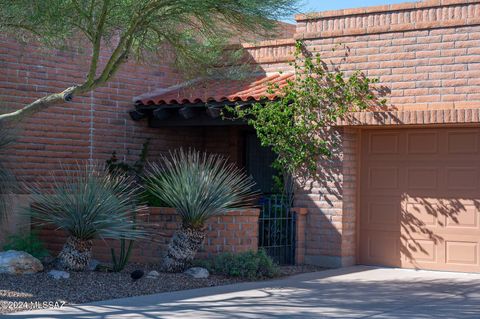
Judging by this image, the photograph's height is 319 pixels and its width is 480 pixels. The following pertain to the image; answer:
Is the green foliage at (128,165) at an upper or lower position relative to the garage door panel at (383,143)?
lower

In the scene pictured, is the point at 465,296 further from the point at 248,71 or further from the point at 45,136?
the point at 45,136

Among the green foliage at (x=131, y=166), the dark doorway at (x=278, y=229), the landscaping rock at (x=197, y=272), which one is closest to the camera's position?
the landscaping rock at (x=197, y=272)

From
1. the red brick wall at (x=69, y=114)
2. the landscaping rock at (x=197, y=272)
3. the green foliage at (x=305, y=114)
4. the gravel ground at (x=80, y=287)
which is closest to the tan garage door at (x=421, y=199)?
the green foliage at (x=305, y=114)

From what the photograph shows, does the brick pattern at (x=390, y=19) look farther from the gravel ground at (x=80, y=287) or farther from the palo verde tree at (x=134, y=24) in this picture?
the gravel ground at (x=80, y=287)

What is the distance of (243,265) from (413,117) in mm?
3608

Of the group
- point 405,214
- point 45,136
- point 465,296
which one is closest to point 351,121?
point 405,214

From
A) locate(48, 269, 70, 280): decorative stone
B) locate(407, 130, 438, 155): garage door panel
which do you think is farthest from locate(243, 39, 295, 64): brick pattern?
locate(48, 269, 70, 280): decorative stone

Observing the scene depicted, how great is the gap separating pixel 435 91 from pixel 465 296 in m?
3.75

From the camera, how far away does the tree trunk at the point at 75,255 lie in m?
11.8

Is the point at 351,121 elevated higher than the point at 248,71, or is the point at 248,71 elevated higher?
the point at 248,71

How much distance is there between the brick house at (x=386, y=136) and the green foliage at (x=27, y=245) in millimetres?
1289

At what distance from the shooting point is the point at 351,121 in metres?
13.9

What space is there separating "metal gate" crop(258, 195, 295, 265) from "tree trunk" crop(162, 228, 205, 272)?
6.47 ft

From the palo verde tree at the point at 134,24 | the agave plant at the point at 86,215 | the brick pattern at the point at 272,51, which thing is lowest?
the agave plant at the point at 86,215
